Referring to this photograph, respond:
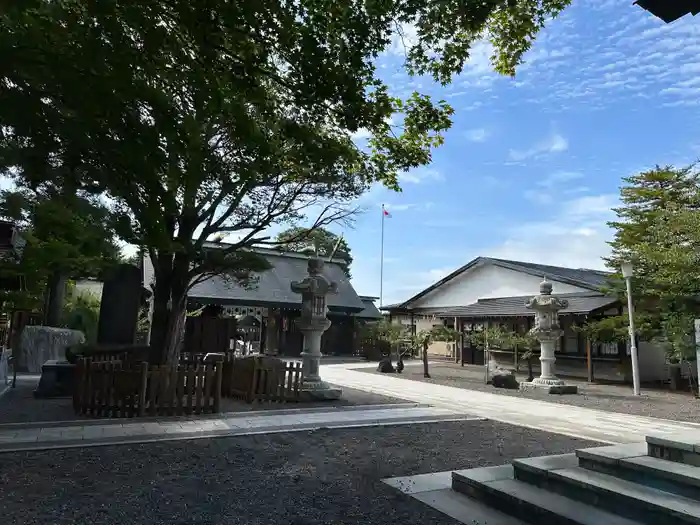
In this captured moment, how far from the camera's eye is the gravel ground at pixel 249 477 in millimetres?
4285

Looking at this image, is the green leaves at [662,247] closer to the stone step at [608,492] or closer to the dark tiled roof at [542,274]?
the dark tiled roof at [542,274]

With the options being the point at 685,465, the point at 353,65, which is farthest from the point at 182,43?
the point at 685,465

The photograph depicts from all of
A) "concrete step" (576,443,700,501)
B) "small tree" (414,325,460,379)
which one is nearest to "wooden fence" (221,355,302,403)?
"concrete step" (576,443,700,501)

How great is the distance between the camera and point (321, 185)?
474 inches

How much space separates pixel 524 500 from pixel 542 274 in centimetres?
2068

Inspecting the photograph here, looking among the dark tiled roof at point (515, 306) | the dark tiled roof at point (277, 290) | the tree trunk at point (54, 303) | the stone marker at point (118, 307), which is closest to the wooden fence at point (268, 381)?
the stone marker at point (118, 307)

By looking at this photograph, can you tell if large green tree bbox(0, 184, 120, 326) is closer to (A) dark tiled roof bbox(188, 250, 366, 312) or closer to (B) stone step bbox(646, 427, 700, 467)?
(B) stone step bbox(646, 427, 700, 467)

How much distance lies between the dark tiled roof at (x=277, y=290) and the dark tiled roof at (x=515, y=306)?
5211 mm

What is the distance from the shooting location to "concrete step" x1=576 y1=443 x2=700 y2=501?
412cm

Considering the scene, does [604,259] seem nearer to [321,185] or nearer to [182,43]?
[321,185]

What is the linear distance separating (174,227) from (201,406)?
161 inches

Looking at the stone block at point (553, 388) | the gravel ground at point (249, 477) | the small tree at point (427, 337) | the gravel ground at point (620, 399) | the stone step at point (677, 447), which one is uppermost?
the small tree at point (427, 337)

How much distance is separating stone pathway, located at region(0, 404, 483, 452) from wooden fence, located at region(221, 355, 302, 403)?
4.39 ft

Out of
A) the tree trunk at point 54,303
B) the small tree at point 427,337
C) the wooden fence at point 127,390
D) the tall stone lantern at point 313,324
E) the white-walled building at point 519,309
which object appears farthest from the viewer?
the white-walled building at point 519,309
